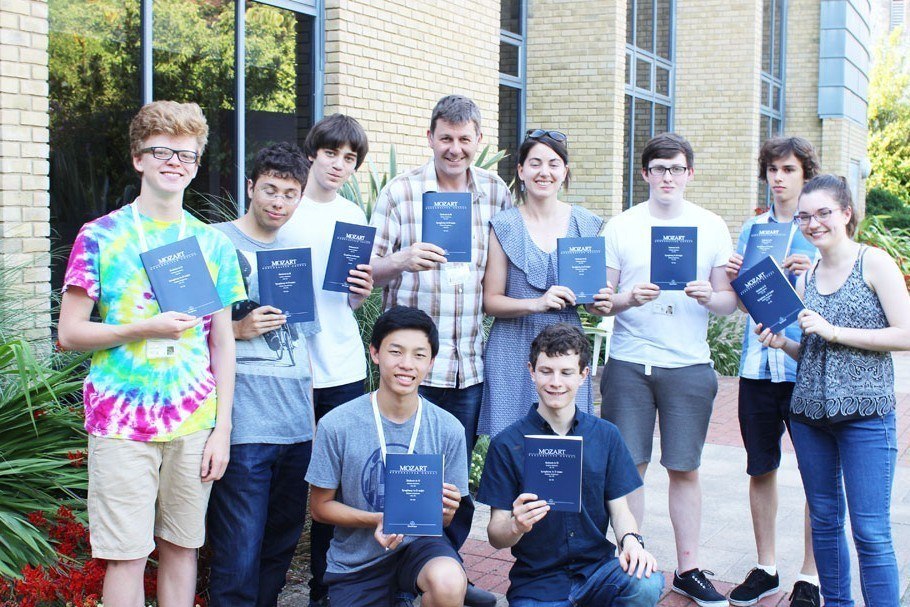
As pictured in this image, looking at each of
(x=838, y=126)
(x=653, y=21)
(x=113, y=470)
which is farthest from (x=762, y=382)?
(x=838, y=126)

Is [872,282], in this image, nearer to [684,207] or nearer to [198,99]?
[684,207]

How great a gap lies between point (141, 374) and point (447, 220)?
1.43 m

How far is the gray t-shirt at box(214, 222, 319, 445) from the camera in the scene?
3.77 metres

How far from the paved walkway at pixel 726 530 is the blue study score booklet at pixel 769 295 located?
1426 mm

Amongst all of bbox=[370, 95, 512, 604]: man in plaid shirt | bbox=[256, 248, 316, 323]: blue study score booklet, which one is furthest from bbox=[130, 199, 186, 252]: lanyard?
bbox=[370, 95, 512, 604]: man in plaid shirt

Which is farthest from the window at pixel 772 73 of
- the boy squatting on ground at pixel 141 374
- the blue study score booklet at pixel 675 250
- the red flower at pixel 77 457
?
the boy squatting on ground at pixel 141 374

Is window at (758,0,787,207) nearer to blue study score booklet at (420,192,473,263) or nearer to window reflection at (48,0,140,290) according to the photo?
window reflection at (48,0,140,290)

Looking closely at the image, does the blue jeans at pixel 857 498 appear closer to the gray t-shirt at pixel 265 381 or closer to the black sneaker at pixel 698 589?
the black sneaker at pixel 698 589

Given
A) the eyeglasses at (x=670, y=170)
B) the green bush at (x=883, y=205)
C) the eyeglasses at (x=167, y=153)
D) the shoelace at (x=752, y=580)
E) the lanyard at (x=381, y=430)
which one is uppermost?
the green bush at (x=883, y=205)

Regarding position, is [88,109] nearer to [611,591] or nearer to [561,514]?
[561,514]

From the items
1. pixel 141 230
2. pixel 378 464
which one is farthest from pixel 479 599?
pixel 141 230

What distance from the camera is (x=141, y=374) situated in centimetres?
331

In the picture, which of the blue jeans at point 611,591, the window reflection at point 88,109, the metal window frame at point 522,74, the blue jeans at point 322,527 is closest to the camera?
the blue jeans at point 611,591

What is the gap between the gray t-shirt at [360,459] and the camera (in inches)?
145
